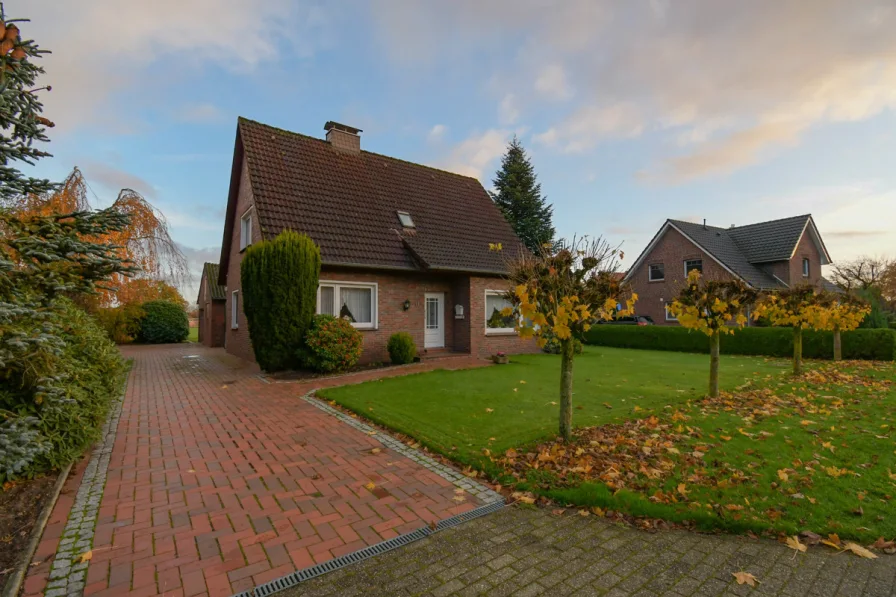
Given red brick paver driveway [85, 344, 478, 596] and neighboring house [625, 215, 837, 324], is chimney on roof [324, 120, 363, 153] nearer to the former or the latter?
red brick paver driveway [85, 344, 478, 596]

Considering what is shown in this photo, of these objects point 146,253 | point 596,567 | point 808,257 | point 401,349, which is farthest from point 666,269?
point 146,253

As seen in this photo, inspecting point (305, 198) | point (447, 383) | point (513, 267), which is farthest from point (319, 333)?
point (513, 267)

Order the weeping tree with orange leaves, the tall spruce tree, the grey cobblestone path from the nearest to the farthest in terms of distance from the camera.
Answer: the grey cobblestone path, the weeping tree with orange leaves, the tall spruce tree

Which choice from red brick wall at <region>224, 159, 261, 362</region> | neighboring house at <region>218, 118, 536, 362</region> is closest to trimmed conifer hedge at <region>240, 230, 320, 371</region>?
neighboring house at <region>218, 118, 536, 362</region>

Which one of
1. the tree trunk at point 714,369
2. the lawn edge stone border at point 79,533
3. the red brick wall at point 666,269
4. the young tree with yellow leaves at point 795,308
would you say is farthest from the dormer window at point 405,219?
the red brick wall at point 666,269

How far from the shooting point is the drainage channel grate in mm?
2559

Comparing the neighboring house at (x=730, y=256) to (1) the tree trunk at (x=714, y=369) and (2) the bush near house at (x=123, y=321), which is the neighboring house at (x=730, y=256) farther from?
(2) the bush near house at (x=123, y=321)

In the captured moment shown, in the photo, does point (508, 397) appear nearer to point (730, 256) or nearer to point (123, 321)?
point (123, 321)

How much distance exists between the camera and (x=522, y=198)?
94.3 feet

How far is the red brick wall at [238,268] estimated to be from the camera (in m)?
13.6

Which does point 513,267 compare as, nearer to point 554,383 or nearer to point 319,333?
point 554,383

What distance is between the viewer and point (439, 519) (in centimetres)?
343

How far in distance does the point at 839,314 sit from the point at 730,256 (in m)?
16.5

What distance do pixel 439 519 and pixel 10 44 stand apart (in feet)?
16.2
